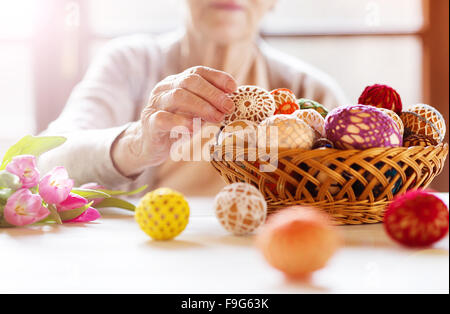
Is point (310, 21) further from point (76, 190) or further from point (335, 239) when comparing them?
point (335, 239)

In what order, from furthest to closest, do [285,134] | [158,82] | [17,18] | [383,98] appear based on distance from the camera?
1. [17,18]
2. [158,82]
3. [383,98]
4. [285,134]

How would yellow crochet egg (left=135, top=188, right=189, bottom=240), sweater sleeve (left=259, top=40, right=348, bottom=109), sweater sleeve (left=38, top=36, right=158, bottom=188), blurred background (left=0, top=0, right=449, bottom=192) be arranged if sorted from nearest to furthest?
yellow crochet egg (left=135, top=188, right=189, bottom=240) → sweater sleeve (left=38, top=36, right=158, bottom=188) → sweater sleeve (left=259, top=40, right=348, bottom=109) → blurred background (left=0, top=0, right=449, bottom=192)

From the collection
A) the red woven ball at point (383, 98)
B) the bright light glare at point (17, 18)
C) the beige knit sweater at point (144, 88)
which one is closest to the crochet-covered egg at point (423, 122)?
the red woven ball at point (383, 98)

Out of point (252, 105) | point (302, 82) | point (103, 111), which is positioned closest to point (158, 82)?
point (103, 111)

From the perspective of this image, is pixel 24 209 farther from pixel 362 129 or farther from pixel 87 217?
pixel 362 129

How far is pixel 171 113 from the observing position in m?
0.58

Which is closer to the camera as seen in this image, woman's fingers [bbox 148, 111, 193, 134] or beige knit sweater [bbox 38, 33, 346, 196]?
woman's fingers [bbox 148, 111, 193, 134]

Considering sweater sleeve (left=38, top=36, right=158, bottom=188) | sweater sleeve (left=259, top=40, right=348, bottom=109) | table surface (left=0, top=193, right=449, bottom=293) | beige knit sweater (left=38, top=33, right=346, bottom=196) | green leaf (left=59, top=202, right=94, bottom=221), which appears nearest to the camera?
table surface (left=0, top=193, right=449, bottom=293)

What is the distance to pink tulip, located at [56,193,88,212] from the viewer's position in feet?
1.63

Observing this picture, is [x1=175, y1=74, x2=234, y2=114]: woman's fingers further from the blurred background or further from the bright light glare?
the bright light glare

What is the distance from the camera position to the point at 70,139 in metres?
0.78

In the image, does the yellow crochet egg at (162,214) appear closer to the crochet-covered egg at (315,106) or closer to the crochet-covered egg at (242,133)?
the crochet-covered egg at (242,133)

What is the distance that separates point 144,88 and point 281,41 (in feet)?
2.13

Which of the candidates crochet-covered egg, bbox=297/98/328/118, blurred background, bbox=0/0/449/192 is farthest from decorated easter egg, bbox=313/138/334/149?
blurred background, bbox=0/0/449/192
